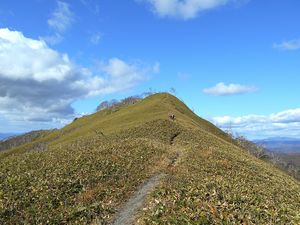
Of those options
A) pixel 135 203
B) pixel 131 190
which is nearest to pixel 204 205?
pixel 135 203

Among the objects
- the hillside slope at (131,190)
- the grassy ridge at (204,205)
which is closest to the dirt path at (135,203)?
the hillside slope at (131,190)

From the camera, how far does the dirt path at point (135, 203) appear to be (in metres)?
22.1

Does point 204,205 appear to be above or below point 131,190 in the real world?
below

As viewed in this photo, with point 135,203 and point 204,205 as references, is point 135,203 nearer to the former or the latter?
point 135,203

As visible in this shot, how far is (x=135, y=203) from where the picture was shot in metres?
25.1

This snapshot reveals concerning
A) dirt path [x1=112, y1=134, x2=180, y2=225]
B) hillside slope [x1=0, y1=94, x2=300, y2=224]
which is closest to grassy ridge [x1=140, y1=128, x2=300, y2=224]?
hillside slope [x1=0, y1=94, x2=300, y2=224]

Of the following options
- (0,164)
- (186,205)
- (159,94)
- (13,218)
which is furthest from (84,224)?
(159,94)

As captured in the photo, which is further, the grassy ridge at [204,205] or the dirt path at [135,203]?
the dirt path at [135,203]

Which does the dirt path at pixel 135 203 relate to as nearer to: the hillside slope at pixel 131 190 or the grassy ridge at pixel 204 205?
the hillside slope at pixel 131 190

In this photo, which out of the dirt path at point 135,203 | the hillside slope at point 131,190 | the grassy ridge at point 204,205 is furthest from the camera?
the dirt path at point 135,203

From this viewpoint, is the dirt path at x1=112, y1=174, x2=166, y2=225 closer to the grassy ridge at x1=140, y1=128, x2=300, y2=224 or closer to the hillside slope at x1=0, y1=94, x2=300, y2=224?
the hillside slope at x1=0, y1=94, x2=300, y2=224

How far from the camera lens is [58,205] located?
81.2ft

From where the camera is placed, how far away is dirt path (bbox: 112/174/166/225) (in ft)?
72.6

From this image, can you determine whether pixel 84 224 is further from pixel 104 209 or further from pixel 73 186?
pixel 73 186
